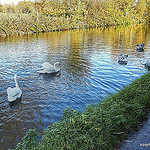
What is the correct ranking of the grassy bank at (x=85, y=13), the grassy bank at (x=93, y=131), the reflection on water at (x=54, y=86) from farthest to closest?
the grassy bank at (x=85, y=13), the reflection on water at (x=54, y=86), the grassy bank at (x=93, y=131)

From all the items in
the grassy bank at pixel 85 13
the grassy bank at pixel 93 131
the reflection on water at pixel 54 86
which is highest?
the grassy bank at pixel 85 13

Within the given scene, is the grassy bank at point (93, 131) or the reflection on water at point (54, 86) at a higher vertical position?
the grassy bank at point (93, 131)

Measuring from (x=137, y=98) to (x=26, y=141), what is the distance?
3655 millimetres

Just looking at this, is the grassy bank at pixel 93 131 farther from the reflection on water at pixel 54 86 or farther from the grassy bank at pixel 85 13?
the grassy bank at pixel 85 13

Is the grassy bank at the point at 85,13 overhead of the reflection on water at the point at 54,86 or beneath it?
overhead

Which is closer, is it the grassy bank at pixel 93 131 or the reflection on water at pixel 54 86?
the grassy bank at pixel 93 131

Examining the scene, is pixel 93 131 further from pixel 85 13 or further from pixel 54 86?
pixel 85 13

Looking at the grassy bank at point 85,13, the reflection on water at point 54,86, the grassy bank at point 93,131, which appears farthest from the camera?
the grassy bank at point 85,13

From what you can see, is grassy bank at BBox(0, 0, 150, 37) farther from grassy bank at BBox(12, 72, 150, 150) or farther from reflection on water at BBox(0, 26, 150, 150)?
grassy bank at BBox(12, 72, 150, 150)

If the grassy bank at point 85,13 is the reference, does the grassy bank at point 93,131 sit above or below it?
below

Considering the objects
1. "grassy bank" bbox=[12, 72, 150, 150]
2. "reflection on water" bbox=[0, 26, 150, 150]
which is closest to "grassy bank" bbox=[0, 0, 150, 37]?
"reflection on water" bbox=[0, 26, 150, 150]

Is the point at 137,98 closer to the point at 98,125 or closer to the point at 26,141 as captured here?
the point at 98,125

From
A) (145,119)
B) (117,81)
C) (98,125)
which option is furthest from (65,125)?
(117,81)

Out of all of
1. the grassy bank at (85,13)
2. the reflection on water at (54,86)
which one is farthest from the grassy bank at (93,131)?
the grassy bank at (85,13)
